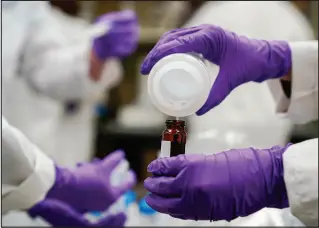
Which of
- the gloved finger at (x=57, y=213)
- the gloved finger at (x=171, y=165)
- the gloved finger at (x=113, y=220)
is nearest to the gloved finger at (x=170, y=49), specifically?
the gloved finger at (x=171, y=165)

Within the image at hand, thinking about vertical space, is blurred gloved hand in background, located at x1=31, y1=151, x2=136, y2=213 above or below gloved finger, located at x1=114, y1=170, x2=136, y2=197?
above

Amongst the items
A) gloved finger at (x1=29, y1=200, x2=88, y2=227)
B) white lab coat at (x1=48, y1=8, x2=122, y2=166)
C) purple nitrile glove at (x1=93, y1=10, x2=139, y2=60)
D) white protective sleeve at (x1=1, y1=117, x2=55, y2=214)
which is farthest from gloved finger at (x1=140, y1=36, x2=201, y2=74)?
white lab coat at (x1=48, y1=8, x2=122, y2=166)

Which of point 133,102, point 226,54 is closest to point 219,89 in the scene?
point 226,54

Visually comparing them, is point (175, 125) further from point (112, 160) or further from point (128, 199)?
point (128, 199)

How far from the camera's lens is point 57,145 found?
2061 millimetres

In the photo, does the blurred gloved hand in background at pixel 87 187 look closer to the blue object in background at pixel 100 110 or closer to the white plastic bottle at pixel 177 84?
the white plastic bottle at pixel 177 84

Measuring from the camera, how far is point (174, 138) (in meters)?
0.61

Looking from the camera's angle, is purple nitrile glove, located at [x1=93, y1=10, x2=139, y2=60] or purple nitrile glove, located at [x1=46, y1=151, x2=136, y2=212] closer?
purple nitrile glove, located at [x1=46, y1=151, x2=136, y2=212]

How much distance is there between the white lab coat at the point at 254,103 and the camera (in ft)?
3.15

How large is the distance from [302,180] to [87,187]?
429 mm

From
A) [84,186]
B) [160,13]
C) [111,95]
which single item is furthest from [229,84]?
[111,95]

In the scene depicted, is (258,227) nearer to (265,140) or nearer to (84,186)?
(84,186)

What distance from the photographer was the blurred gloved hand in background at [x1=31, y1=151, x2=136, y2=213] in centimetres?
91

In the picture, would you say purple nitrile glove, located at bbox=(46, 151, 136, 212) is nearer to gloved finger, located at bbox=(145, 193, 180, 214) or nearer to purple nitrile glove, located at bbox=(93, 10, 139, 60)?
gloved finger, located at bbox=(145, 193, 180, 214)
